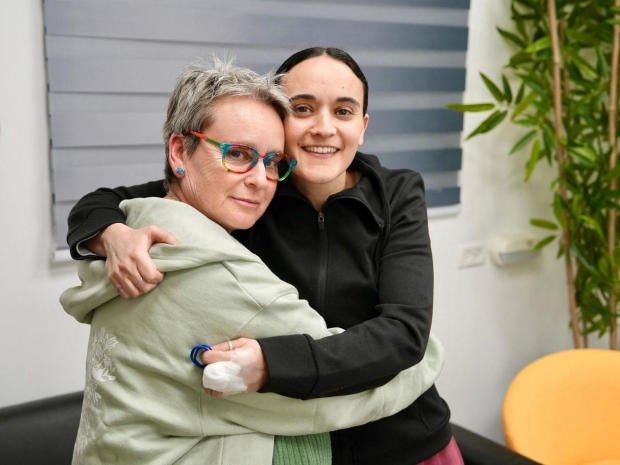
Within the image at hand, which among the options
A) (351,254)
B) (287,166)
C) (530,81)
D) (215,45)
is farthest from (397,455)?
(530,81)

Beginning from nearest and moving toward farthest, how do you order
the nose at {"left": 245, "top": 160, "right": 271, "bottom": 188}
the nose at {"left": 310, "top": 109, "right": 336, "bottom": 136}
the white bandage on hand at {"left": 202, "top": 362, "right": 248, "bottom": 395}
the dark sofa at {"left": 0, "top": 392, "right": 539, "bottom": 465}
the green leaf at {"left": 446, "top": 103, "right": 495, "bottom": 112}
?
the white bandage on hand at {"left": 202, "top": 362, "right": 248, "bottom": 395}, the nose at {"left": 245, "top": 160, "right": 271, "bottom": 188}, the nose at {"left": 310, "top": 109, "right": 336, "bottom": 136}, the dark sofa at {"left": 0, "top": 392, "right": 539, "bottom": 465}, the green leaf at {"left": 446, "top": 103, "right": 495, "bottom": 112}

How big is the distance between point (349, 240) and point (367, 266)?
0.06 metres

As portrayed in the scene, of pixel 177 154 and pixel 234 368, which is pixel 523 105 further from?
pixel 234 368

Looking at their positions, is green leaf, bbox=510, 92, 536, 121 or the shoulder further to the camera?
green leaf, bbox=510, 92, 536, 121

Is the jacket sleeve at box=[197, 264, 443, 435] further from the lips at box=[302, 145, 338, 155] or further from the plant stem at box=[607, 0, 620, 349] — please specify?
the plant stem at box=[607, 0, 620, 349]

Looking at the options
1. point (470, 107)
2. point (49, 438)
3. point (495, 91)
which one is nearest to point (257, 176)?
point (49, 438)

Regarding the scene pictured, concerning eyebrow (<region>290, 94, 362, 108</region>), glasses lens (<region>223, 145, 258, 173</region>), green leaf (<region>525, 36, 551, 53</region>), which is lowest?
glasses lens (<region>223, 145, 258, 173</region>)

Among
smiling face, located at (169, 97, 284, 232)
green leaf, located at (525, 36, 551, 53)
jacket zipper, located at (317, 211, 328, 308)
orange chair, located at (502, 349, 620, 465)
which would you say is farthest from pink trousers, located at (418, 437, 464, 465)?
green leaf, located at (525, 36, 551, 53)

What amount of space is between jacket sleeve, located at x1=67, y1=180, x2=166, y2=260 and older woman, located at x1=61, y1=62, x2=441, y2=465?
4 centimetres

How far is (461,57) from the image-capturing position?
2.65 metres

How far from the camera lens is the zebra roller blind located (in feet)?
6.13

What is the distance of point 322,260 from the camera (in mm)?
1348

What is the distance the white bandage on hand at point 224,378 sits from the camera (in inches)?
39.1

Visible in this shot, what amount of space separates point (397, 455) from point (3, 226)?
4.00 feet
